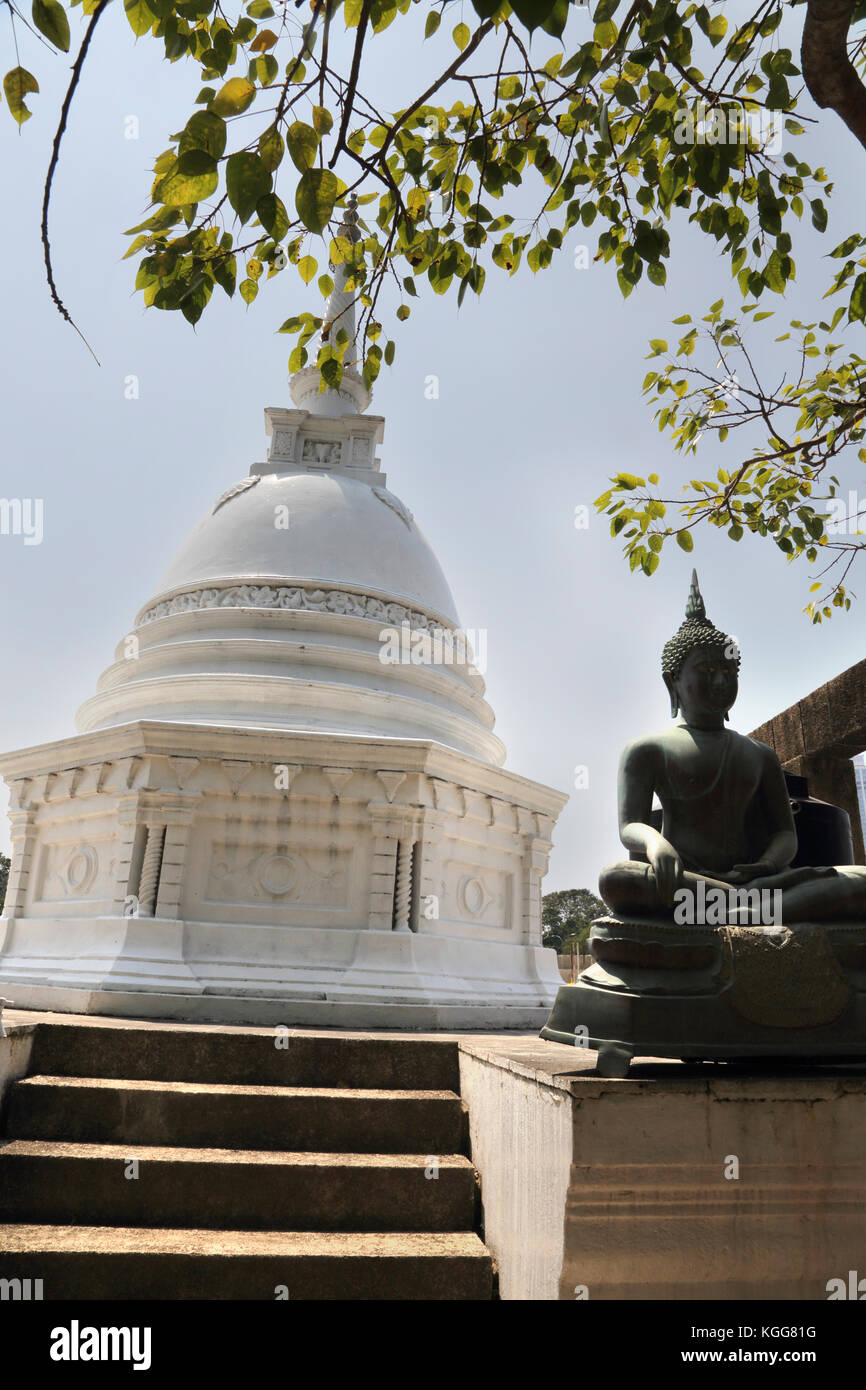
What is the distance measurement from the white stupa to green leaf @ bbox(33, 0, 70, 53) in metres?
5.22

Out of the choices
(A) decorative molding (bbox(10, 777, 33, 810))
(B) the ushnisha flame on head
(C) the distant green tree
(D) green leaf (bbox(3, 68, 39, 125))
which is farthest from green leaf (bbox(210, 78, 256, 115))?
(C) the distant green tree

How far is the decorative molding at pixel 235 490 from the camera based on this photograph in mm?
14750

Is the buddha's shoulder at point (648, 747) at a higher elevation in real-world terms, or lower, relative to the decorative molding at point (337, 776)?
lower

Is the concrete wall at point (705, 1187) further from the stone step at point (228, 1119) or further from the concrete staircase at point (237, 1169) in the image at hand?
the stone step at point (228, 1119)

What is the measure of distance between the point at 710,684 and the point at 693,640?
0.25m

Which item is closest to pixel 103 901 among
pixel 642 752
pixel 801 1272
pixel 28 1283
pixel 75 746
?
pixel 75 746

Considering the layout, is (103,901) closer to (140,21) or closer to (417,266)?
(417,266)

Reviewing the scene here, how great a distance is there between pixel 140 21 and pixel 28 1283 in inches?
223

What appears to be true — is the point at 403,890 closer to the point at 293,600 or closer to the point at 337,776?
the point at 337,776

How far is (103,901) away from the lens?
32.4 ft

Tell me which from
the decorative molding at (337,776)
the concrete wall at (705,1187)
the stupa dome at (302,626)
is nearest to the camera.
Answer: the concrete wall at (705,1187)

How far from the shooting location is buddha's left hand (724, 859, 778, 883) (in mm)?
3879

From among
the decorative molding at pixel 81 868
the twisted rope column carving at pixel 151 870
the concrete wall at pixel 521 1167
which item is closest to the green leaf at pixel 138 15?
the concrete wall at pixel 521 1167

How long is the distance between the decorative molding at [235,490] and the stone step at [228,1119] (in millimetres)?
10888
